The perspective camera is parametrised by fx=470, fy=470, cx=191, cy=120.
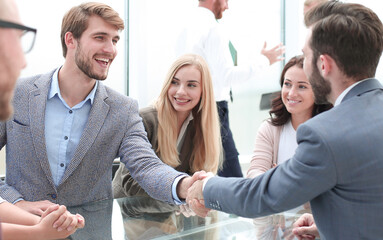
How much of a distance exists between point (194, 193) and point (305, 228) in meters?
0.49

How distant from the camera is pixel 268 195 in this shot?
1.54 metres

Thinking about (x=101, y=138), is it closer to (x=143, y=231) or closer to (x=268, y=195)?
(x=143, y=231)

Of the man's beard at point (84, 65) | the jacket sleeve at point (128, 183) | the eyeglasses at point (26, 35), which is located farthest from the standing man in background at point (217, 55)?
the eyeglasses at point (26, 35)

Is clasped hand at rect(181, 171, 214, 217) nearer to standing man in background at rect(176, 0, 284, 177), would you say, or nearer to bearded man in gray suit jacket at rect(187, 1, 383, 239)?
bearded man in gray suit jacket at rect(187, 1, 383, 239)

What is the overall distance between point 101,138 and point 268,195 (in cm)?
106

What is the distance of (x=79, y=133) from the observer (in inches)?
92.7

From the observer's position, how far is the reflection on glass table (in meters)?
1.72

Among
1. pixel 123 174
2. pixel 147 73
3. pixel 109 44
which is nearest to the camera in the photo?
pixel 109 44

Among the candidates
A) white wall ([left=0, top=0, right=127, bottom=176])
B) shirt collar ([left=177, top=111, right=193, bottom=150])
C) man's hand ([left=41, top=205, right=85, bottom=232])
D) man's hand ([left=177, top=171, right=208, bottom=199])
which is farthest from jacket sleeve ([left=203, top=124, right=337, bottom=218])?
white wall ([left=0, top=0, right=127, bottom=176])

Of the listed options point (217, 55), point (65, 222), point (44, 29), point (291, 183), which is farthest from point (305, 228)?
point (44, 29)

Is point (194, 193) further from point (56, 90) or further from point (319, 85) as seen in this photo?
point (56, 90)

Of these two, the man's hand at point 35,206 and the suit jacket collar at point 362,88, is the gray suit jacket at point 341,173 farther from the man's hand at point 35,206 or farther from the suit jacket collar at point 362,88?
the man's hand at point 35,206

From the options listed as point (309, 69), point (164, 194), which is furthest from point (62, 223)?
point (309, 69)

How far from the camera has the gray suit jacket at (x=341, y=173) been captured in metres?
1.38
